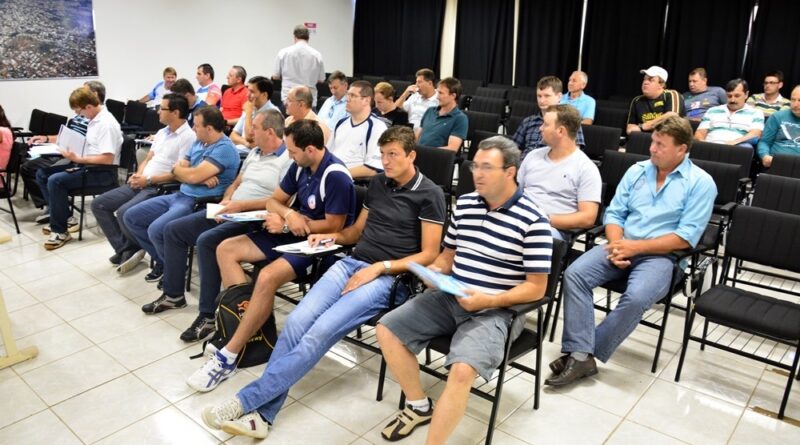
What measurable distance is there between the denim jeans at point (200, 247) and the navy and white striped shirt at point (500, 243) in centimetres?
143

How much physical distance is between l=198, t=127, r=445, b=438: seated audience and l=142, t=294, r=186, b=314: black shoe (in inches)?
47.1

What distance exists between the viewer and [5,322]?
112 inches

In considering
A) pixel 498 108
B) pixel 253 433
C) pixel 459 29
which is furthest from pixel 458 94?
pixel 459 29

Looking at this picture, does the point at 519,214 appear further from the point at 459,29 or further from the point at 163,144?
the point at 459,29

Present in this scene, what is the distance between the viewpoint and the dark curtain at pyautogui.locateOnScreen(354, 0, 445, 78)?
967 centimetres

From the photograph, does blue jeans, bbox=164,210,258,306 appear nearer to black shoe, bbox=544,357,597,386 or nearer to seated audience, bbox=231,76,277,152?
seated audience, bbox=231,76,277,152

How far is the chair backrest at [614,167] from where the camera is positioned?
370 centimetres

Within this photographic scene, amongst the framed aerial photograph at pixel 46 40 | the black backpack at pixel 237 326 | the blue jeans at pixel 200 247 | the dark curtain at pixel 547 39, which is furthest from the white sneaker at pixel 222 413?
the dark curtain at pixel 547 39

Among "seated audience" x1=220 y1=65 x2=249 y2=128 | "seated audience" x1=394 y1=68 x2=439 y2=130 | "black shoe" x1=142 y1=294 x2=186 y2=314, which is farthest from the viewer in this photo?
"seated audience" x1=220 y1=65 x2=249 y2=128

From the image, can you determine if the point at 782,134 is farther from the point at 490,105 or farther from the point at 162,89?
the point at 162,89

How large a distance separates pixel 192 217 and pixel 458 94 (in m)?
2.37

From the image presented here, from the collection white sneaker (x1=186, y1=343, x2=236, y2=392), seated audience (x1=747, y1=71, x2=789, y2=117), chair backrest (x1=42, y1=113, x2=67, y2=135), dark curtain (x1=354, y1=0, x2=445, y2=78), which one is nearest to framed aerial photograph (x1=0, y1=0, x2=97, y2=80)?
chair backrest (x1=42, y1=113, x2=67, y2=135)

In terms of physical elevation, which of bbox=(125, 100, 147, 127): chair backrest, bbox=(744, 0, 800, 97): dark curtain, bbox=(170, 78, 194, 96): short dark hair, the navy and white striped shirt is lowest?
the navy and white striped shirt

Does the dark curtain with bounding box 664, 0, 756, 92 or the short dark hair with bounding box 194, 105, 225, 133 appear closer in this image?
the short dark hair with bounding box 194, 105, 225, 133
